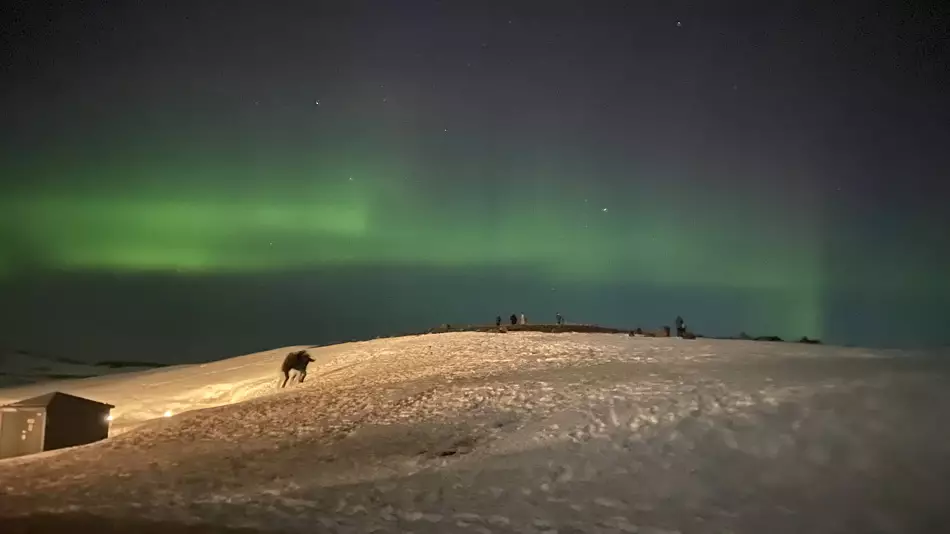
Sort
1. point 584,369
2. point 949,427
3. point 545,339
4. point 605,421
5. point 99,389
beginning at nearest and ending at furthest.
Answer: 1. point 949,427
2. point 605,421
3. point 584,369
4. point 545,339
5. point 99,389

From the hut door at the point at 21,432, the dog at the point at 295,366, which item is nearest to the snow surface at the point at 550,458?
the hut door at the point at 21,432

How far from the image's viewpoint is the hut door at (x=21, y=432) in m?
17.6

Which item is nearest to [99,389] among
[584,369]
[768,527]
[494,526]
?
[584,369]

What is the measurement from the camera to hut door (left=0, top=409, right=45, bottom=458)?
17.6m

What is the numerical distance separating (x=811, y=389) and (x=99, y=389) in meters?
33.8

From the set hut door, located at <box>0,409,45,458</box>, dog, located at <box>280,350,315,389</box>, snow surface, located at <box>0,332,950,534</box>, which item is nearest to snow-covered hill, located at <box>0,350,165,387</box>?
dog, located at <box>280,350,315,389</box>

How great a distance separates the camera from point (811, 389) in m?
14.5

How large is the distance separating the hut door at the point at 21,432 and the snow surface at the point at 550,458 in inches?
118

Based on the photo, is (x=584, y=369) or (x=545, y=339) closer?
(x=584, y=369)

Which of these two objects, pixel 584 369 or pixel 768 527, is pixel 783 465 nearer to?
pixel 768 527

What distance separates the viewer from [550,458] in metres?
11.7

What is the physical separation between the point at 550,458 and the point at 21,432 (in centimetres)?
1475

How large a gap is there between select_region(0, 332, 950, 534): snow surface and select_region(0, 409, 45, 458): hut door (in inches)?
118

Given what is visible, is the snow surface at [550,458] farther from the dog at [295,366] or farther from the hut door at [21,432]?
the dog at [295,366]
